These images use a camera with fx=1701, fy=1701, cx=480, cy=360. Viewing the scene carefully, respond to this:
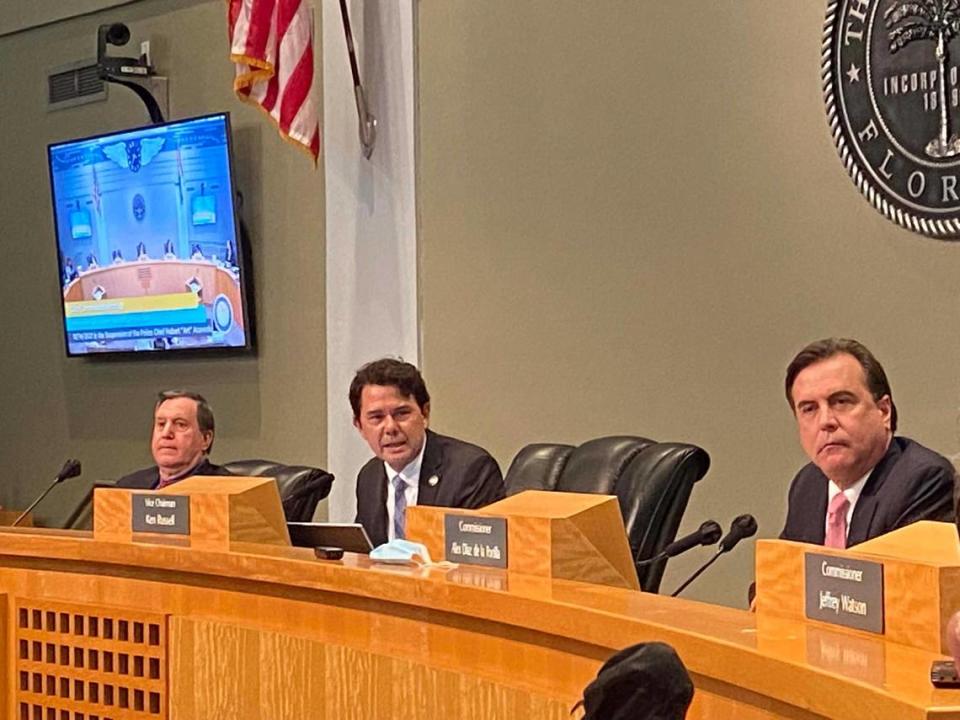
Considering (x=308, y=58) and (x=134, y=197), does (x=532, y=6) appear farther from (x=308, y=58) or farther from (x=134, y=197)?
(x=134, y=197)

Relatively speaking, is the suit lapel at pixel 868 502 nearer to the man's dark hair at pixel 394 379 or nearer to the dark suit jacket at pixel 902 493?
the dark suit jacket at pixel 902 493

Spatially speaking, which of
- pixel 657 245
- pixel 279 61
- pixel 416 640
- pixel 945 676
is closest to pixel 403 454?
pixel 657 245

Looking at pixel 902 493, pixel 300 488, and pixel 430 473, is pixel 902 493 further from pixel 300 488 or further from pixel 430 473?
pixel 300 488

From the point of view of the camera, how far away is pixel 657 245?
471cm

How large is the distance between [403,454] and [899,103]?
1.46m

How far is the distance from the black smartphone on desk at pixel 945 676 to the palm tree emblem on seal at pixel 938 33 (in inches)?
105

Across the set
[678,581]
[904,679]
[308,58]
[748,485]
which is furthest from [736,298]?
[904,679]

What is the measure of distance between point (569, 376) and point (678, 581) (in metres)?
0.68

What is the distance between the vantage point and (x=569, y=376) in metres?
4.97

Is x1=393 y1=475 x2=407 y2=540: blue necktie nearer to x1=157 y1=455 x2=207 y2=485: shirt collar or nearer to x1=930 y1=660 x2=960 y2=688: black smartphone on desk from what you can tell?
x1=157 y1=455 x2=207 y2=485: shirt collar

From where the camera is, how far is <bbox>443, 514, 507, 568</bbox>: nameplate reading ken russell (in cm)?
257

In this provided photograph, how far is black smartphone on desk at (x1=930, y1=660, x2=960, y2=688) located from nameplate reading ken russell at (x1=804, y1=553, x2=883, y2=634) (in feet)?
0.98

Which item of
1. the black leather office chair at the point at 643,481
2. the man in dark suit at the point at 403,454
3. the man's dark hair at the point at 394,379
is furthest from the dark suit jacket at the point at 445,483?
the black leather office chair at the point at 643,481

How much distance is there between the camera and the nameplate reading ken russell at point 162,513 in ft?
10.8
